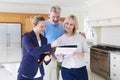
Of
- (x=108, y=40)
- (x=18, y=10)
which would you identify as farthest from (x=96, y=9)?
(x=18, y=10)

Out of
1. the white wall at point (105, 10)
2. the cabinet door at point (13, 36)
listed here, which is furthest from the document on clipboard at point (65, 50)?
the cabinet door at point (13, 36)

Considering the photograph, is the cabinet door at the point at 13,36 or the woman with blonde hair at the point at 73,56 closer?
the woman with blonde hair at the point at 73,56

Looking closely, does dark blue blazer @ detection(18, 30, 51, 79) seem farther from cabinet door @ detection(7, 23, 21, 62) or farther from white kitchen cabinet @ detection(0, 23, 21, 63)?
cabinet door @ detection(7, 23, 21, 62)

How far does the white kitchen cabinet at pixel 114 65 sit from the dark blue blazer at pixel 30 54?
2924 mm

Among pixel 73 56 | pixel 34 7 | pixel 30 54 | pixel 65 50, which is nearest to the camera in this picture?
pixel 30 54

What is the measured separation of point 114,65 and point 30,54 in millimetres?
3151

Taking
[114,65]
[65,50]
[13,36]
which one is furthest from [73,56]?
[13,36]

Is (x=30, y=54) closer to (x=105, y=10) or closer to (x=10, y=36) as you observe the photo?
(x=105, y=10)

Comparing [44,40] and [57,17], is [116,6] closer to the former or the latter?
[57,17]

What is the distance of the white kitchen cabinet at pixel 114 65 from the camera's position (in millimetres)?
4508

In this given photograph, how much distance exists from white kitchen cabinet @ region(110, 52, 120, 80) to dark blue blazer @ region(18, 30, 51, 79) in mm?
2924

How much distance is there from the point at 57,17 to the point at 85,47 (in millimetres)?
592

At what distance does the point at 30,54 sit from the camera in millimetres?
2025

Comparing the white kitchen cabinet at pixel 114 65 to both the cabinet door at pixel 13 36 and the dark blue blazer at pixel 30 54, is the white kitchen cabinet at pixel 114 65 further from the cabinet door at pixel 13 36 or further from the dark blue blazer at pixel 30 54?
the cabinet door at pixel 13 36
